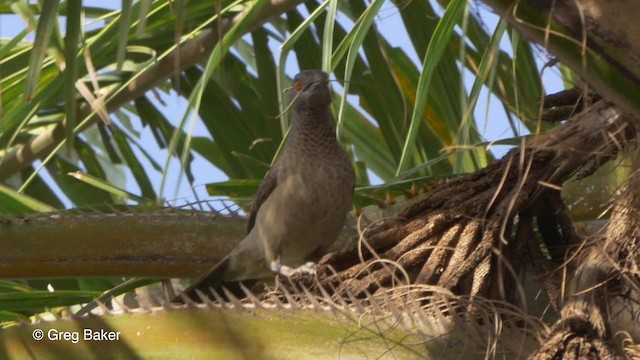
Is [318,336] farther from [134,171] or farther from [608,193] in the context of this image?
[134,171]

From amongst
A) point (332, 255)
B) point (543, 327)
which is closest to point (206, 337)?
point (332, 255)

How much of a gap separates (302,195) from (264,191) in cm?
→ 13

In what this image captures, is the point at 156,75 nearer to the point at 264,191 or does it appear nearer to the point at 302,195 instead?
the point at 264,191

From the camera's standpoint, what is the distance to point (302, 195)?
4141mm

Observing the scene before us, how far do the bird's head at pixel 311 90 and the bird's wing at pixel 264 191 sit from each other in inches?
10.1

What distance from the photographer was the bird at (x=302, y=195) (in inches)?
159

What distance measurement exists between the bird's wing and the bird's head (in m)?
0.26

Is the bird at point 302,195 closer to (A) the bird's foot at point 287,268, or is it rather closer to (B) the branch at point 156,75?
(A) the bird's foot at point 287,268

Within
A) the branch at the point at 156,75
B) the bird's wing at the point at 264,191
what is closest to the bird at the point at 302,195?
the bird's wing at the point at 264,191

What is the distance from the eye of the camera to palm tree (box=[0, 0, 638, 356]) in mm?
2531

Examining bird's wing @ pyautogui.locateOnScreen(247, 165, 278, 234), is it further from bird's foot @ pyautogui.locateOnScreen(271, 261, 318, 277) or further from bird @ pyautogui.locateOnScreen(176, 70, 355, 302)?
bird's foot @ pyautogui.locateOnScreen(271, 261, 318, 277)

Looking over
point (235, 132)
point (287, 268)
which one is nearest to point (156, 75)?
point (235, 132)

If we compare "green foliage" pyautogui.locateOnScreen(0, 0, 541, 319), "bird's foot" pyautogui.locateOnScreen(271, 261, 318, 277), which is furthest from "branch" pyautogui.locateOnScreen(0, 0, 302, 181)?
"bird's foot" pyautogui.locateOnScreen(271, 261, 318, 277)

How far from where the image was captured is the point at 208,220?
133 inches
